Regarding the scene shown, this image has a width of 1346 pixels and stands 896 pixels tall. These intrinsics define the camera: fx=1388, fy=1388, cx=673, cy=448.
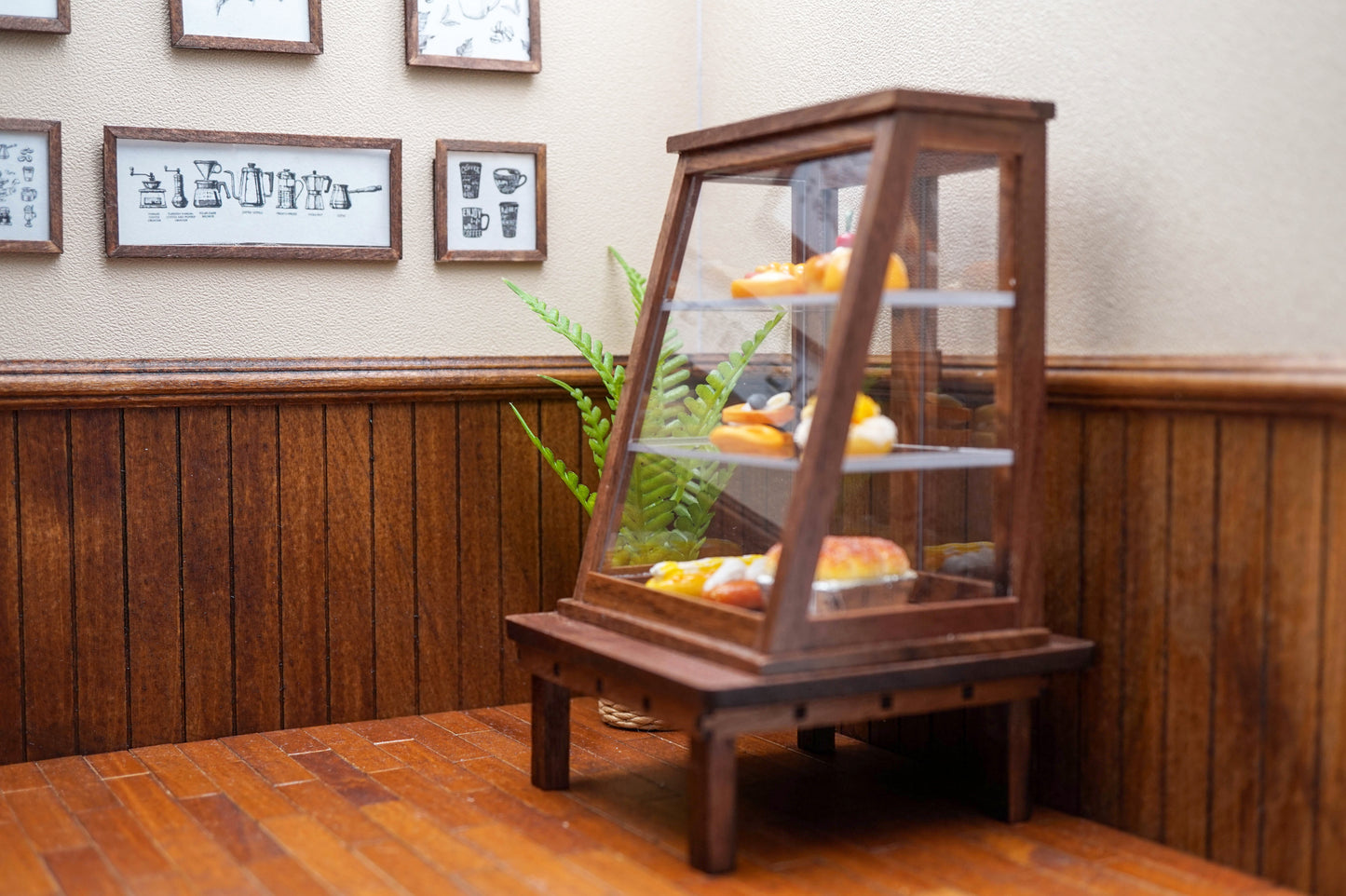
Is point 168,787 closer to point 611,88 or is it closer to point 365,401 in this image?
point 365,401

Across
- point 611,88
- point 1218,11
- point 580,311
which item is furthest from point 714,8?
point 1218,11

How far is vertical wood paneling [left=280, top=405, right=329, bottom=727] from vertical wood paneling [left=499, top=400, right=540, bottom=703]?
1.50ft

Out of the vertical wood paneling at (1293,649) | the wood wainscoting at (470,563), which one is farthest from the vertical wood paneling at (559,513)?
the vertical wood paneling at (1293,649)

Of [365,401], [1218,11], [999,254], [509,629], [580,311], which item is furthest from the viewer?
[580,311]

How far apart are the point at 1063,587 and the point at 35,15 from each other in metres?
2.49

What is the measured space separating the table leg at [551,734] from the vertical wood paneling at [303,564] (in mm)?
786

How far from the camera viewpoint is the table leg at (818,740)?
3088 millimetres

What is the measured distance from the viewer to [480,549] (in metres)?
3.54

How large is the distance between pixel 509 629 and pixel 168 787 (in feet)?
2.57

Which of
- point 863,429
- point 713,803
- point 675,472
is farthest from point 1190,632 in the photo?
point 675,472

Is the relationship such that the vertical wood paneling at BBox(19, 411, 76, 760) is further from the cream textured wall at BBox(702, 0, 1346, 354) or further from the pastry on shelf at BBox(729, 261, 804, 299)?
the cream textured wall at BBox(702, 0, 1346, 354)

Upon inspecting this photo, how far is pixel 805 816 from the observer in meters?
2.66

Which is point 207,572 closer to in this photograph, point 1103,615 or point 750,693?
point 750,693

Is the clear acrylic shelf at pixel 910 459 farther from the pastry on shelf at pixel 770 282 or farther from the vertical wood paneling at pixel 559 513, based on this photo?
the vertical wood paneling at pixel 559 513
